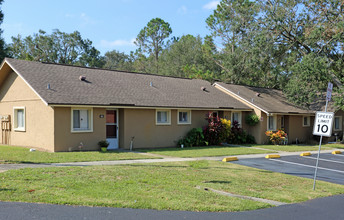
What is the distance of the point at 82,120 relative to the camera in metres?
17.1

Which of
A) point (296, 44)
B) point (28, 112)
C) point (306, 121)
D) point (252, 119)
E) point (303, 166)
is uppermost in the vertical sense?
point (296, 44)

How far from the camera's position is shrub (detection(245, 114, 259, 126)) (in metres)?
24.7

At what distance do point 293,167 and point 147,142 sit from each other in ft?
28.4

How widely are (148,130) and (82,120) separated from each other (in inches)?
163

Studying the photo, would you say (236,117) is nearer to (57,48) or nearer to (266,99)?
(266,99)

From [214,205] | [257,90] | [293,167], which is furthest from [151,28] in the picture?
[214,205]

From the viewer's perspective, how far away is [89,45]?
60.2 metres

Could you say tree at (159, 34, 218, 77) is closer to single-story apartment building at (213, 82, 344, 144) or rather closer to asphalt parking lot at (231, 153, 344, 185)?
single-story apartment building at (213, 82, 344, 144)

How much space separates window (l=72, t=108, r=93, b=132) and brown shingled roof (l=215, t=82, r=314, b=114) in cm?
1342

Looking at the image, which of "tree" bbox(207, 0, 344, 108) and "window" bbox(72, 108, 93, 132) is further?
"tree" bbox(207, 0, 344, 108)

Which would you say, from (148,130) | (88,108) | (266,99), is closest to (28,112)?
(88,108)

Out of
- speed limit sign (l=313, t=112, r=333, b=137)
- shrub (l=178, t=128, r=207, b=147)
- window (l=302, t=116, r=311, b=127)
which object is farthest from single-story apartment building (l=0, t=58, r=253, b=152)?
speed limit sign (l=313, t=112, r=333, b=137)

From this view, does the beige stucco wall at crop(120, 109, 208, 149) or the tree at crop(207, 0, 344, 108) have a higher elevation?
the tree at crop(207, 0, 344, 108)

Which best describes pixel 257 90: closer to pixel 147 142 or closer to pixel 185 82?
pixel 185 82
